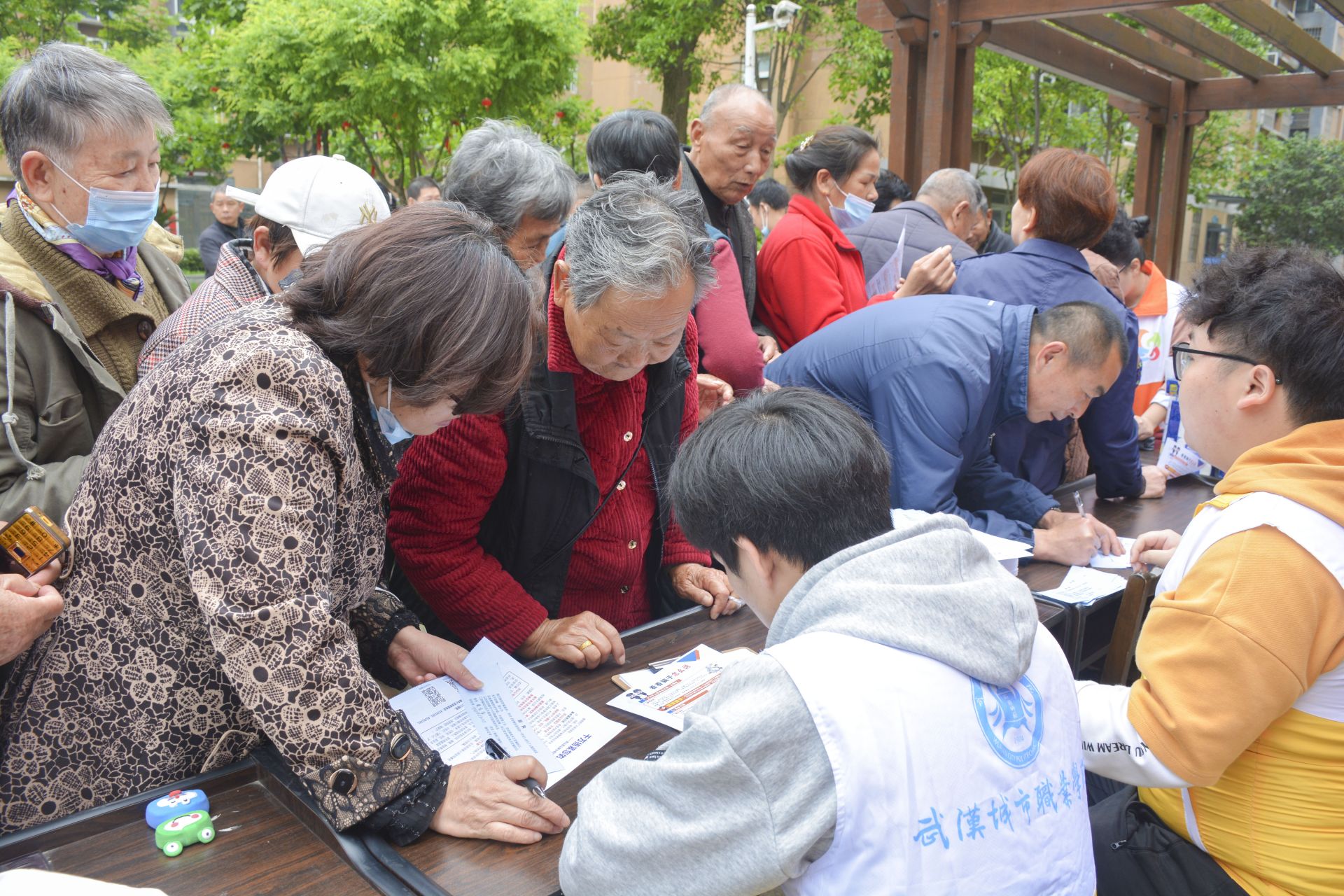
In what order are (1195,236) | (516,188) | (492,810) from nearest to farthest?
(492,810)
(516,188)
(1195,236)

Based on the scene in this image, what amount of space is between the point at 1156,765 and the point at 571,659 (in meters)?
1.08

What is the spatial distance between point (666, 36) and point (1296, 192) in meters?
12.0

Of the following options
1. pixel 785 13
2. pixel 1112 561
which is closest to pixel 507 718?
pixel 1112 561

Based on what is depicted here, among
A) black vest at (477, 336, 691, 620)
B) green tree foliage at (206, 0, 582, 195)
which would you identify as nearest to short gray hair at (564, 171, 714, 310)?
black vest at (477, 336, 691, 620)

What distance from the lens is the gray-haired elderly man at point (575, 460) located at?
77.8 inches

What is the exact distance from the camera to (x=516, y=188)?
8.93ft

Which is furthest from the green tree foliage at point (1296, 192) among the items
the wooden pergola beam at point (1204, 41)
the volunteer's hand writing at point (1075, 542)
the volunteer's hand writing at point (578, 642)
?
the volunteer's hand writing at point (578, 642)

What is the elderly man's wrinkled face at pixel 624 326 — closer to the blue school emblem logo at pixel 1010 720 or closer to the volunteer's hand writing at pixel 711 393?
the volunteer's hand writing at pixel 711 393

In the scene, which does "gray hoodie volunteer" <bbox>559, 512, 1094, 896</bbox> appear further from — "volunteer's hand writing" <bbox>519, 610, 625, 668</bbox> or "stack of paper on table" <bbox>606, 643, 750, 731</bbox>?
"volunteer's hand writing" <bbox>519, 610, 625, 668</bbox>

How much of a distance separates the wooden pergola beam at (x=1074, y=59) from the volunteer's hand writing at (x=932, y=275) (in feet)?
9.65

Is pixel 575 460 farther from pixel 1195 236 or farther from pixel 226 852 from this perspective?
pixel 1195 236

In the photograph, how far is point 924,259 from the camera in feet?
11.4

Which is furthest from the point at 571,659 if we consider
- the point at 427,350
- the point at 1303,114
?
the point at 1303,114

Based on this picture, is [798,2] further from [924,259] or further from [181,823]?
[181,823]
